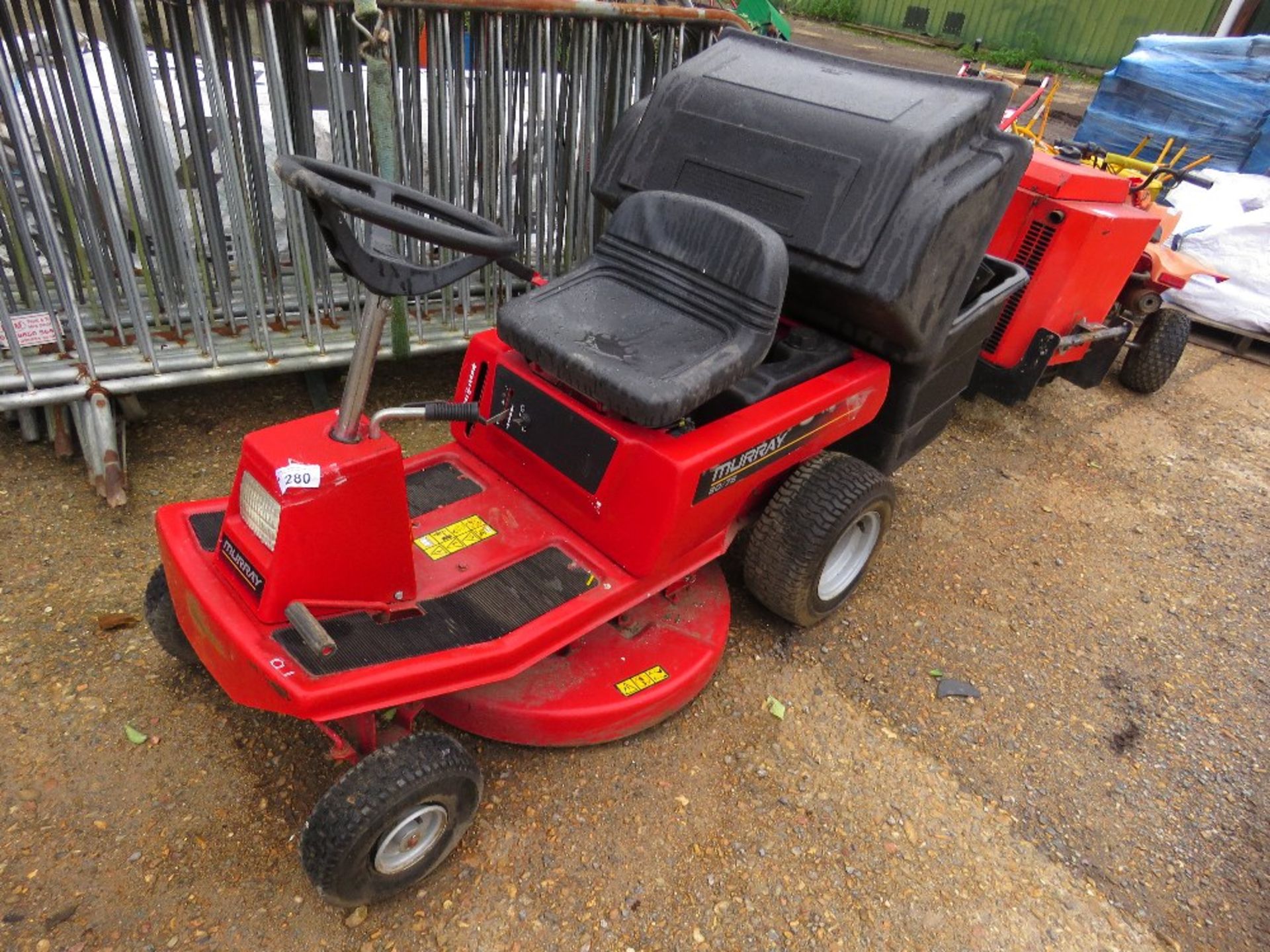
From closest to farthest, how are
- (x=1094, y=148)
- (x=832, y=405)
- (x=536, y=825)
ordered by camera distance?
1. (x=536, y=825)
2. (x=832, y=405)
3. (x=1094, y=148)

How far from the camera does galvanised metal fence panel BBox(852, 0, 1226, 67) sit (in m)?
12.2

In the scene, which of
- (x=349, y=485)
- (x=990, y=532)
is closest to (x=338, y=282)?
(x=349, y=485)

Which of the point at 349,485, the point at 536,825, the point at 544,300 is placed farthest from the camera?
the point at 544,300

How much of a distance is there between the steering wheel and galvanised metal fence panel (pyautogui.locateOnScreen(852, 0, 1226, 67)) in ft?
46.3

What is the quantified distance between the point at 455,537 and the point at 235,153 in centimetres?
163

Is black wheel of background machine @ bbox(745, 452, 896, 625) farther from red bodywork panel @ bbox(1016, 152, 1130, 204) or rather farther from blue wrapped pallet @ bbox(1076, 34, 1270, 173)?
blue wrapped pallet @ bbox(1076, 34, 1270, 173)

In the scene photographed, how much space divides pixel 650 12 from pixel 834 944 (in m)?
3.06

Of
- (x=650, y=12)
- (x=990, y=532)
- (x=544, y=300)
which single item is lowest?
(x=990, y=532)

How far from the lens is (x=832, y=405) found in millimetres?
2398

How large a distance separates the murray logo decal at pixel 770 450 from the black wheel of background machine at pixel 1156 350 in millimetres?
2745

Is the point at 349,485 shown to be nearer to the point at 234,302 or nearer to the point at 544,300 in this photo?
the point at 544,300

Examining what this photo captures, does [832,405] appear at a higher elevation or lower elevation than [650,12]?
lower

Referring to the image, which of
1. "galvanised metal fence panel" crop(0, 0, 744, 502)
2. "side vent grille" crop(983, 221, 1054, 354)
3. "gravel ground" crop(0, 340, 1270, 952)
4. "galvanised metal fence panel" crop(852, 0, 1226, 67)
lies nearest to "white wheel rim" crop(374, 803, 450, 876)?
"gravel ground" crop(0, 340, 1270, 952)

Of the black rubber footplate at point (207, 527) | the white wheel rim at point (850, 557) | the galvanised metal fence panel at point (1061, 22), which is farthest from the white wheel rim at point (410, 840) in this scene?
the galvanised metal fence panel at point (1061, 22)
